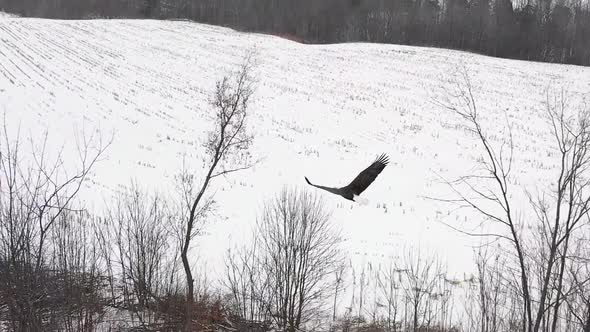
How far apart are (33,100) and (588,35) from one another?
184 feet

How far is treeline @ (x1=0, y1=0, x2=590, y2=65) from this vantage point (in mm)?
55781

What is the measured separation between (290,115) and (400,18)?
129 feet

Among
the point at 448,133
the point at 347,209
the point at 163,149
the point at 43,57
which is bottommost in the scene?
the point at 347,209

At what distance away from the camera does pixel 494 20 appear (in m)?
57.8

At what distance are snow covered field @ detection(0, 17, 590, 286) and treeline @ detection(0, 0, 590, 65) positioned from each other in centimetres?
1019

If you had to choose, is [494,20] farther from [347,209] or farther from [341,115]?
[347,209]

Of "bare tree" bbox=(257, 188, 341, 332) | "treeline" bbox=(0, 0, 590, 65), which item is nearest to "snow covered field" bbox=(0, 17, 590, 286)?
"bare tree" bbox=(257, 188, 341, 332)

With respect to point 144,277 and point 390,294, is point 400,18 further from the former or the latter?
point 144,277

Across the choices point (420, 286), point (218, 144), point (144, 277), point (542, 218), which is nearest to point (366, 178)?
point (542, 218)

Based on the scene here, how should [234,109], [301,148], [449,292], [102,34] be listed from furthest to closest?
[102,34]
[301,148]
[449,292]
[234,109]

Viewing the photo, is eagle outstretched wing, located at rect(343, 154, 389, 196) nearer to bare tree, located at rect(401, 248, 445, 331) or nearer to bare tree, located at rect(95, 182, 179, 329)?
bare tree, located at rect(401, 248, 445, 331)

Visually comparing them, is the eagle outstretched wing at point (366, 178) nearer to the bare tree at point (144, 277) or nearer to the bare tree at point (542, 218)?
the bare tree at point (542, 218)

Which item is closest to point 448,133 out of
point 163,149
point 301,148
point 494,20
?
point 301,148

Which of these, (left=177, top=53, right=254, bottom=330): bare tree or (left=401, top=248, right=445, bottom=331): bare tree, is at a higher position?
(left=177, top=53, right=254, bottom=330): bare tree
